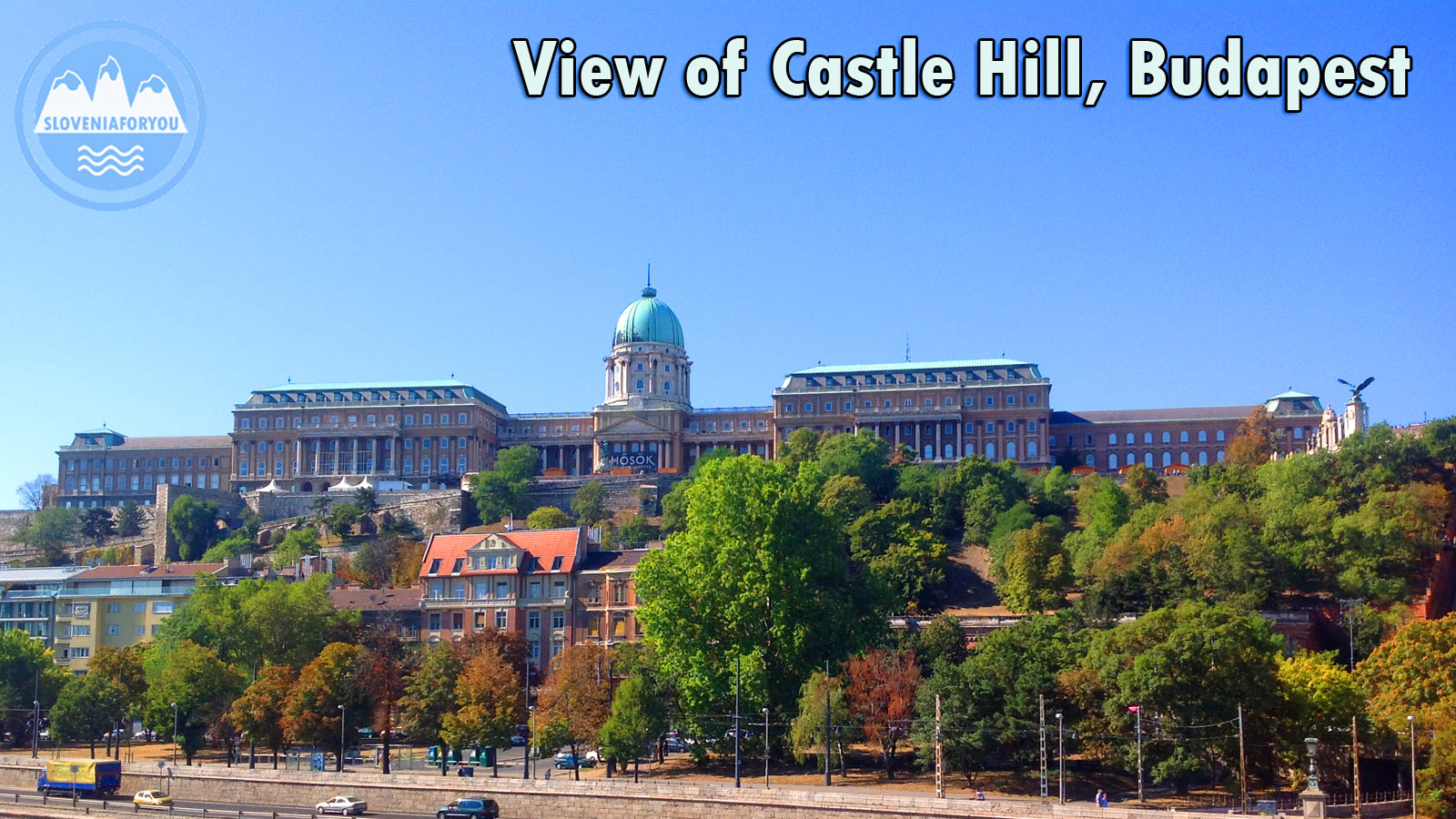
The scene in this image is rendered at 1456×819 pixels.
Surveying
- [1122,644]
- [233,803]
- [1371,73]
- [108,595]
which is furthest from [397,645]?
[1371,73]

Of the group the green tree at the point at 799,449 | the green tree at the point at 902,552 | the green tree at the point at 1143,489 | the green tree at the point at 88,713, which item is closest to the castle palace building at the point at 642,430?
the green tree at the point at 799,449

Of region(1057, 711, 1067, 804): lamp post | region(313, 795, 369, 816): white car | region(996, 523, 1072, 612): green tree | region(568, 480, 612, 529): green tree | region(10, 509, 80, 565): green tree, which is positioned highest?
region(568, 480, 612, 529): green tree

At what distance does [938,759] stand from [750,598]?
15.1 meters

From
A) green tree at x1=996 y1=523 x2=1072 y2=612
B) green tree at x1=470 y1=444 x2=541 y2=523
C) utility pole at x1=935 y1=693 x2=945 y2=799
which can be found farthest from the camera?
green tree at x1=470 y1=444 x2=541 y2=523

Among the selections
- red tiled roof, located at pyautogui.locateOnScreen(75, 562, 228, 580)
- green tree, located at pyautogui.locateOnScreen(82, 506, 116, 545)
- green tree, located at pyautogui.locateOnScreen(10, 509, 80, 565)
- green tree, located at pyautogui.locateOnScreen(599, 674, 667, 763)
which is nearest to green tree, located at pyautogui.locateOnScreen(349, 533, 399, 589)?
red tiled roof, located at pyautogui.locateOnScreen(75, 562, 228, 580)

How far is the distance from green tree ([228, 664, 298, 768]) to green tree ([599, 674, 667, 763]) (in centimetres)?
1727

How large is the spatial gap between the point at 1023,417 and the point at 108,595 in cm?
9477

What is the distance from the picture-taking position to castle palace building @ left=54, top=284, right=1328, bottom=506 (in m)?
171

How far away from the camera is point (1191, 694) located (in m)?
62.9

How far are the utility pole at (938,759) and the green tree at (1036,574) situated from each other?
30.6 meters

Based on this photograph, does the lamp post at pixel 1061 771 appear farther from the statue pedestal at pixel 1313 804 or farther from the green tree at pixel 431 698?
the green tree at pixel 431 698

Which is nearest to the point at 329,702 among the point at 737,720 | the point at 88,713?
the point at 88,713

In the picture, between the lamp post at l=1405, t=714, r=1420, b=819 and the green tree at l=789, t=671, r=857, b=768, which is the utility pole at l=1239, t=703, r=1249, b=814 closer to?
the lamp post at l=1405, t=714, r=1420, b=819

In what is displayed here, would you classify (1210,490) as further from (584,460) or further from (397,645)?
(584,460)
